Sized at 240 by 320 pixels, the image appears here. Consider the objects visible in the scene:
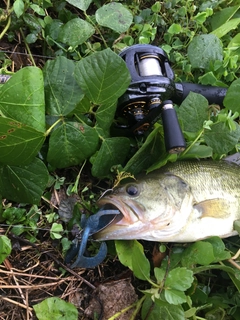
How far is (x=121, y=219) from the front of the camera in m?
1.97

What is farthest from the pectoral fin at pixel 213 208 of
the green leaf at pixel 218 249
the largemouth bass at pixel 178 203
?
the green leaf at pixel 218 249

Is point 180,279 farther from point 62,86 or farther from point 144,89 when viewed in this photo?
point 62,86

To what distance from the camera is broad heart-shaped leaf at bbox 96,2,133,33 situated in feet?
8.31

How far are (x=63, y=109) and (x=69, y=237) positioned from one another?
0.70 metres

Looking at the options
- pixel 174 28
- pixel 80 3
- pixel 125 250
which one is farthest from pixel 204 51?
pixel 125 250

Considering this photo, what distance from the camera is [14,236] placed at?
214cm

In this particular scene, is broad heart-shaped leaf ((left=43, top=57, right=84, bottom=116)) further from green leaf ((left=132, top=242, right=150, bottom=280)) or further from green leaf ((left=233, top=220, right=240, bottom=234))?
green leaf ((left=233, top=220, right=240, bottom=234))

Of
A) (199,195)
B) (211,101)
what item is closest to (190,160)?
(199,195)

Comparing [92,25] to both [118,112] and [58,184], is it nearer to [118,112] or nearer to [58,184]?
[118,112]

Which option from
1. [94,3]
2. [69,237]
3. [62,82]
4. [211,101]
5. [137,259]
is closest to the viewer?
[137,259]

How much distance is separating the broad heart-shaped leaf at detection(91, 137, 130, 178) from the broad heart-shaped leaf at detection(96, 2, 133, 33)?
78 centimetres

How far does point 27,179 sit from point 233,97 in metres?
1.22

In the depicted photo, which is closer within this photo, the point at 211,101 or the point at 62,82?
the point at 62,82

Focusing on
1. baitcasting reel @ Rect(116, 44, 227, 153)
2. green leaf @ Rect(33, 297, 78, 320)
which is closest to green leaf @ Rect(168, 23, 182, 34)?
baitcasting reel @ Rect(116, 44, 227, 153)
